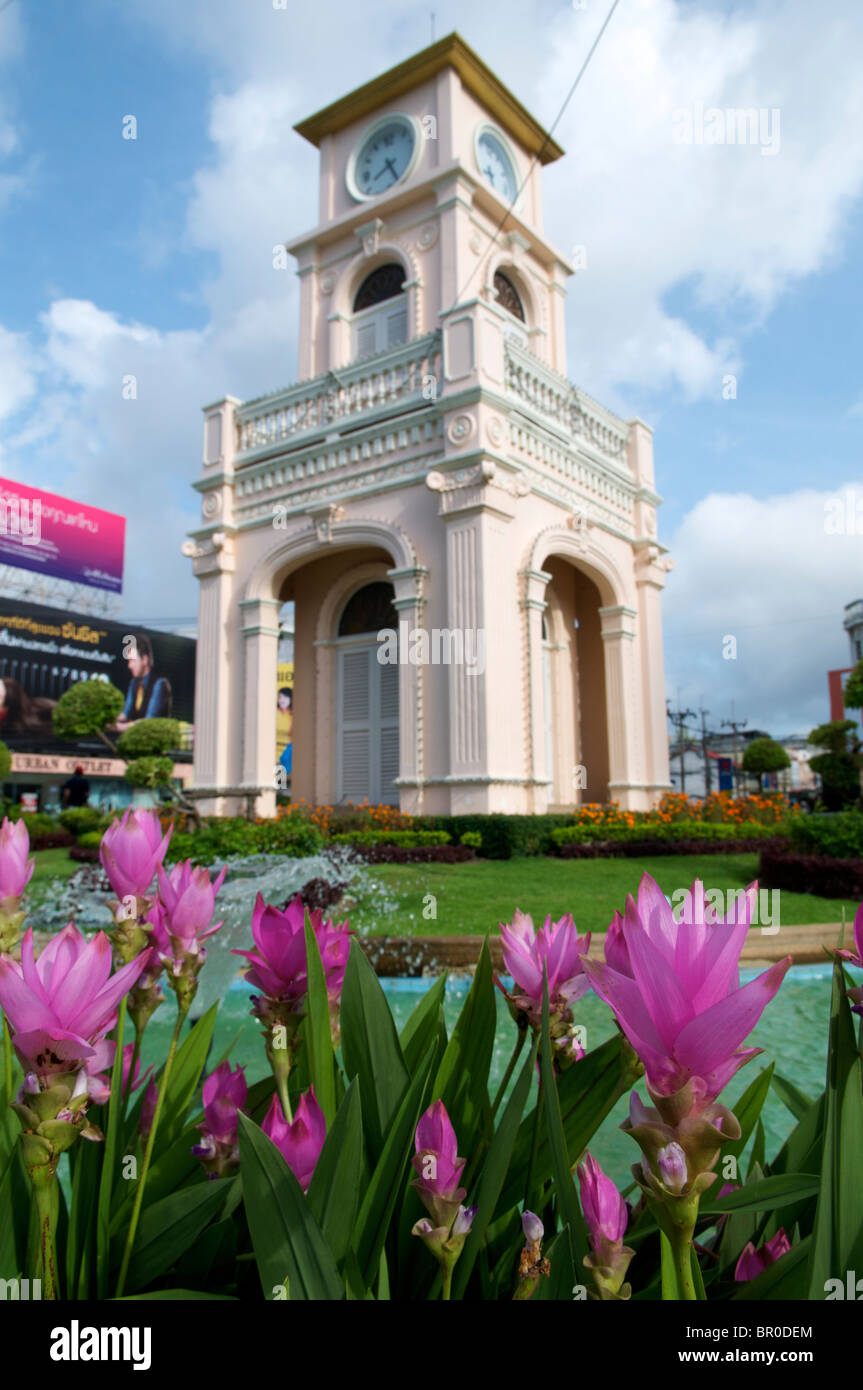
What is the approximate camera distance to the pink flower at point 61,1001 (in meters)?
0.70

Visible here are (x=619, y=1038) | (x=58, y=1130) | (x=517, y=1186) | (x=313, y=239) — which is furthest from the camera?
(x=313, y=239)

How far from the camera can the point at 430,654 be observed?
38.0 ft

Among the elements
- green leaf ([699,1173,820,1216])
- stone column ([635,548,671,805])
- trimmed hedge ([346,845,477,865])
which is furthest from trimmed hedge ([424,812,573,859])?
green leaf ([699,1173,820,1216])

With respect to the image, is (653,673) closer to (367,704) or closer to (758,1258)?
(367,704)

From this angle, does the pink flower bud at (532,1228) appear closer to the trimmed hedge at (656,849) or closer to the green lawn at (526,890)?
the green lawn at (526,890)

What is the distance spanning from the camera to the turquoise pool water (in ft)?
9.06

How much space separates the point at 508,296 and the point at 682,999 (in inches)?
687

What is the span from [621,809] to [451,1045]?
41.7ft

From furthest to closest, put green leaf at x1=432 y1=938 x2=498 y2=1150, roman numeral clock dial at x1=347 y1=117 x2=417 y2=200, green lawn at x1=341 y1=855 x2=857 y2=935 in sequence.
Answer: roman numeral clock dial at x1=347 y1=117 x2=417 y2=200, green lawn at x1=341 y1=855 x2=857 y2=935, green leaf at x1=432 y1=938 x2=498 y2=1150

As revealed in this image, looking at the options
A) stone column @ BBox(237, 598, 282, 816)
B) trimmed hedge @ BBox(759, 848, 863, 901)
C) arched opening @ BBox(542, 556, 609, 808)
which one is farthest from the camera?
arched opening @ BBox(542, 556, 609, 808)

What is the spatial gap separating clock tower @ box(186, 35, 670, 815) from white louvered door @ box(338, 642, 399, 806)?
0.04m

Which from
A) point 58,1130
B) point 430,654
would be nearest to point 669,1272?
point 58,1130

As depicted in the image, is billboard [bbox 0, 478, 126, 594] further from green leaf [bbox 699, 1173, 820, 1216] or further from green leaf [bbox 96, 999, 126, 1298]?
green leaf [bbox 699, 1173, 820, 1216]
